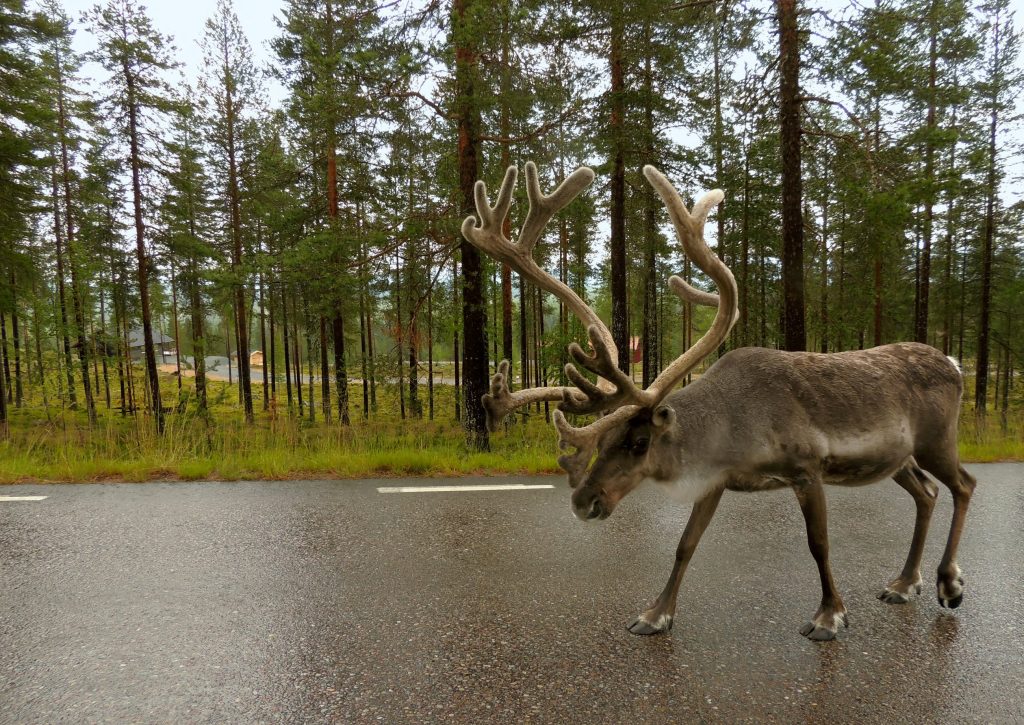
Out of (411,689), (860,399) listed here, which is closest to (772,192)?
(860,399)

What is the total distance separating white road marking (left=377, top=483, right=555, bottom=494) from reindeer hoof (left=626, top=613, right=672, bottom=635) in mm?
2783

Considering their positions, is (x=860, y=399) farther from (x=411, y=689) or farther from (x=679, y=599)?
(x=411, y=689)

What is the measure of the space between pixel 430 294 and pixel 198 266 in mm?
13566

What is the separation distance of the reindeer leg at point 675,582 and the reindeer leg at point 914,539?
1.22 m

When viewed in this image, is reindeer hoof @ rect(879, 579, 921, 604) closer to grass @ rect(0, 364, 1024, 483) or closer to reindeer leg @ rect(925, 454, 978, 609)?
reindeer leg @ rect(925, 454, 978, 609)

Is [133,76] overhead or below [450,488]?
overhead

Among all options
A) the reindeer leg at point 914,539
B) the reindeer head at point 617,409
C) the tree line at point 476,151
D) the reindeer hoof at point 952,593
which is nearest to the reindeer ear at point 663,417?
the reindeer head at point 617,409

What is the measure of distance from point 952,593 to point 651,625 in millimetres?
1677

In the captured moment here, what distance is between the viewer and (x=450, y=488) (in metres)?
5.46

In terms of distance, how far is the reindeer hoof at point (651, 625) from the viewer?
262 centimetres

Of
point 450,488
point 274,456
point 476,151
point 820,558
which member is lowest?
point 450,488

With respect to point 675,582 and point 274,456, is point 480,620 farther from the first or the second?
point 274,456

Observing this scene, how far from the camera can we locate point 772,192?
12.9 metres

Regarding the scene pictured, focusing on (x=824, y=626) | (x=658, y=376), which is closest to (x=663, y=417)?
(x=658, y=376)
